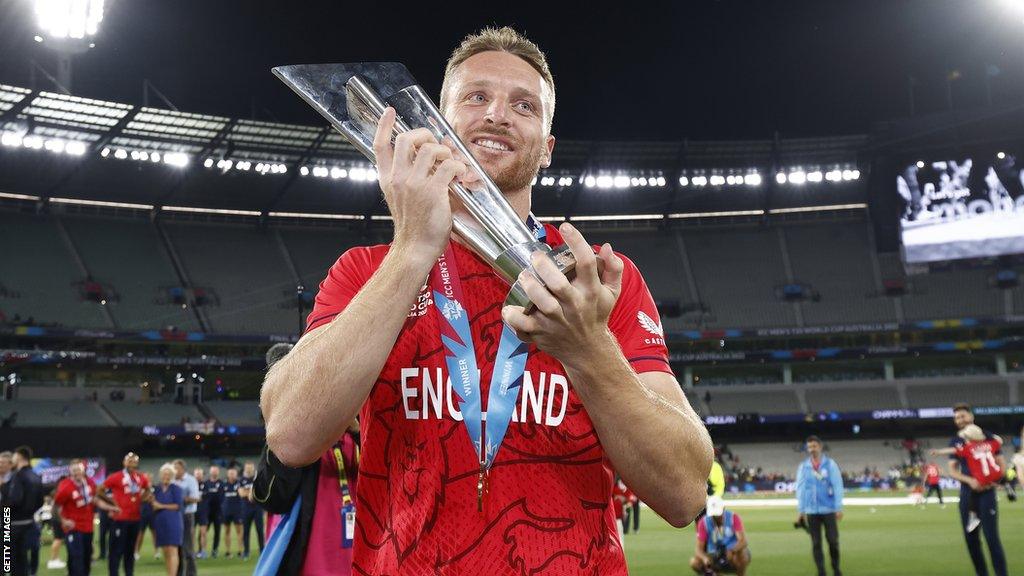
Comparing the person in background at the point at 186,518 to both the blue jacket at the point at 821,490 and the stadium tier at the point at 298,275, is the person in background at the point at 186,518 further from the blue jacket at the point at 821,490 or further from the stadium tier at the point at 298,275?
the stadium tier at the point at 298,275

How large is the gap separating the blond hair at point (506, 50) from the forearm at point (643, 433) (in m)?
0.86

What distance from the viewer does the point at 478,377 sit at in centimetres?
177

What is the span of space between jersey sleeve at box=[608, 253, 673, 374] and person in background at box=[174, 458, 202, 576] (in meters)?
12.9

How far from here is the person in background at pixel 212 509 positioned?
18359 mm

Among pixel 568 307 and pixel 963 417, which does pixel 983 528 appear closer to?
pixel 963 417

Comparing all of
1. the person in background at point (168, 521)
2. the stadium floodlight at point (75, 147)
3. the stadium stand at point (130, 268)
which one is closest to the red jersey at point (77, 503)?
the person in background at point (168, 521)

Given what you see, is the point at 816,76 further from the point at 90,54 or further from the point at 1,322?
the point at 1,322

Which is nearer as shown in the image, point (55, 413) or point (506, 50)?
point (506, 50)

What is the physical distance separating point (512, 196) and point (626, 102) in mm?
39411

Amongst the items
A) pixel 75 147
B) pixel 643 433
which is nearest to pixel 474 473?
pixel 643 433

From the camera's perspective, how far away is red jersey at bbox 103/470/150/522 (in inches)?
527

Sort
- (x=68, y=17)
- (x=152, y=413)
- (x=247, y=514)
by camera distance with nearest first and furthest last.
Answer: (x=247, y=514), (x=68, y=17), (x=152, y=413)

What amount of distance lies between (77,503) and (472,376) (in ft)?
46.0
